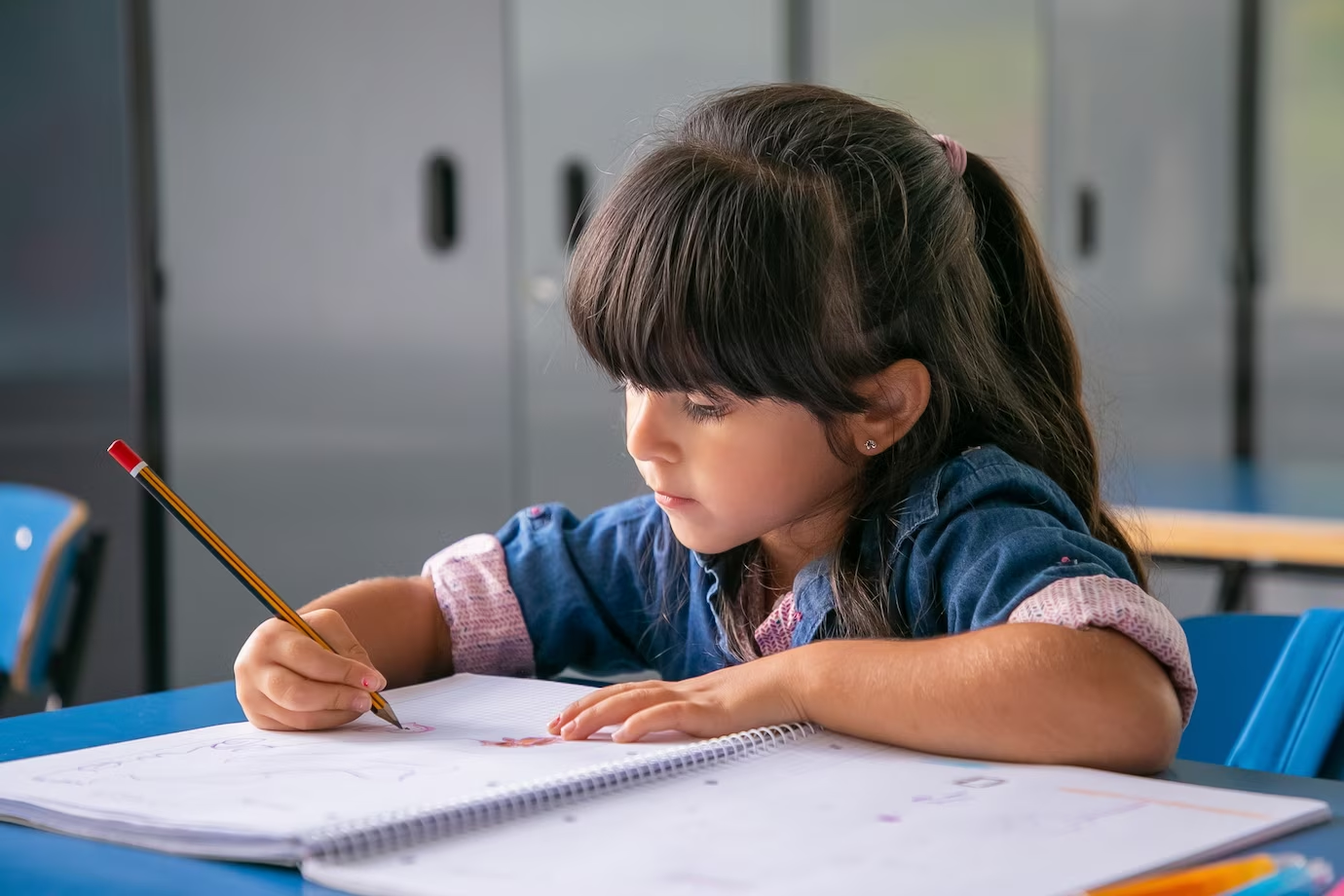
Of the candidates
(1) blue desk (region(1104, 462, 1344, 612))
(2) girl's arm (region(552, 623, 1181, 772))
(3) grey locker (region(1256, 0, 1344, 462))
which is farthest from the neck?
(3) grey locker (region(1256, 0, 1344, 462))

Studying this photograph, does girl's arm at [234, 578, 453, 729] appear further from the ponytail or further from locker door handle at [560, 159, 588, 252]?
locker door handle at [560, 159, 588, 252]

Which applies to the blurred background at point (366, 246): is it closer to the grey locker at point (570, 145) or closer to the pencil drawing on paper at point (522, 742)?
the grey locker at point (570, 145)

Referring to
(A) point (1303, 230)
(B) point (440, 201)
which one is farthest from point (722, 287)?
(A) point (1303, 230)

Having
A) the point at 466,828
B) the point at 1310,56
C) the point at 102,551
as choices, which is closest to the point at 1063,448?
the point at 466,828

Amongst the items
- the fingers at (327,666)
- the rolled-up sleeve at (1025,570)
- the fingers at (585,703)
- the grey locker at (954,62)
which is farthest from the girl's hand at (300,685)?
the grey locker at (954,62)

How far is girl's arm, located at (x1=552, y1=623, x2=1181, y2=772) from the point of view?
738 millimetres

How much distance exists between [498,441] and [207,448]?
0.70m

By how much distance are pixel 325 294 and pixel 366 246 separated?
13 cm

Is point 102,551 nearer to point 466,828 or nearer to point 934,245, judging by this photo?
point 934,245

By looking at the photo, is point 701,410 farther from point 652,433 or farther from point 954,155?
point 954,155

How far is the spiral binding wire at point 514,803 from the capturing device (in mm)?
597

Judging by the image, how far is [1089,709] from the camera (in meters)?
0.74

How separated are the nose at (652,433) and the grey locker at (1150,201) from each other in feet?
11.7

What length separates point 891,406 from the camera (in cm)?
96
